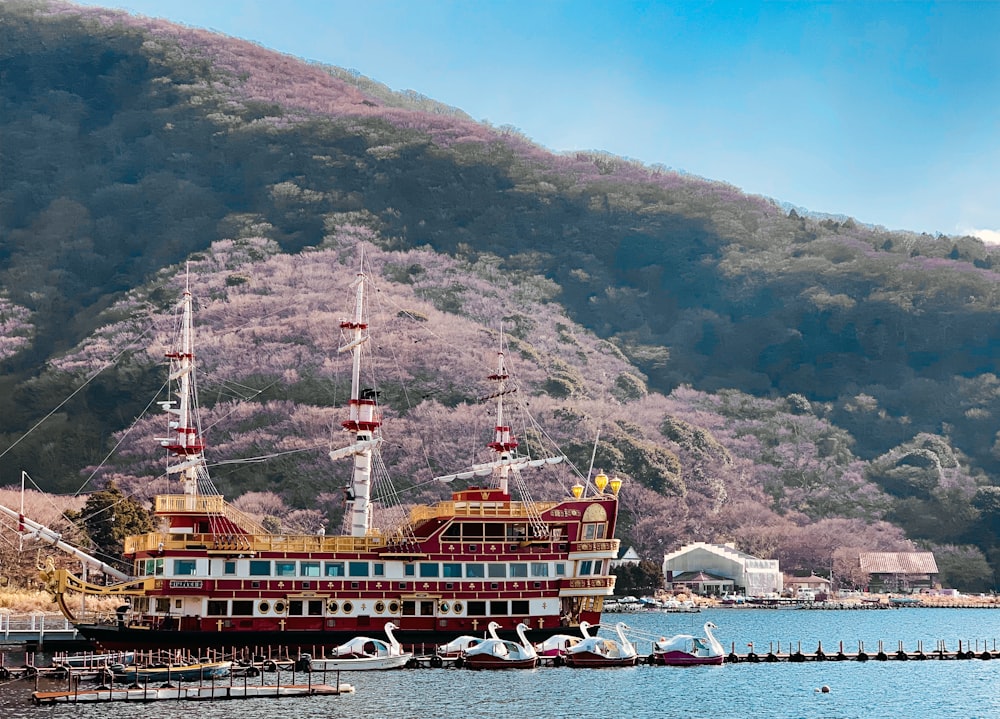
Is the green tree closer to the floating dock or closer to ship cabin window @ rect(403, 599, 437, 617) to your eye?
ship cabin window @ rect(403, 599, 437, 617)

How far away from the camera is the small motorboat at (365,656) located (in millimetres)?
69625

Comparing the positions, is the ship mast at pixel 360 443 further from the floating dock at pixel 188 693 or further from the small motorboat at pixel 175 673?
the floating dock at pixel 188 693

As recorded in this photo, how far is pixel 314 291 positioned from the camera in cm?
17425

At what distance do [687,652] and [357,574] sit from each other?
1752 cm

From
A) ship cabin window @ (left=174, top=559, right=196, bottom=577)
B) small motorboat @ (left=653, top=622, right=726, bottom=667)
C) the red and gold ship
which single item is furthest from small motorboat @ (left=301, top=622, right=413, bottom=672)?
small motorboat @ (left=653, top=622, right=726, bottom=667)

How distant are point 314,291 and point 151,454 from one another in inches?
1662

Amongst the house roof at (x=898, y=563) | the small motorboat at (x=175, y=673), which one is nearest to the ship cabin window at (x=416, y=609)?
the small motorboat at (x=175, y=673)

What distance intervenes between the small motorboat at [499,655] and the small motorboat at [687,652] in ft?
25.3

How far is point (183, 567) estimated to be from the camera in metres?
72.3

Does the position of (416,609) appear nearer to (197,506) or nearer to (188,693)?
(197,506)

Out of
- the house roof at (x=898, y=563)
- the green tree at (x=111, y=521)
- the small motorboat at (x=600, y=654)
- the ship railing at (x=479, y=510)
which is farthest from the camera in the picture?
the house roof at (x=898, y=563)

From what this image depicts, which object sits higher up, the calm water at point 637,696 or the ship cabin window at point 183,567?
the ship cabin window at point 183,567

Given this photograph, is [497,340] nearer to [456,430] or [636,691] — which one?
[456,430]

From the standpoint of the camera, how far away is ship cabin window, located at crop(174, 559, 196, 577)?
72.2m
